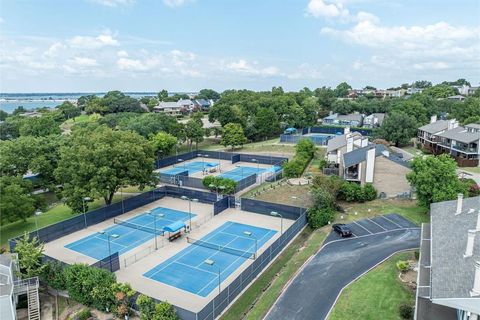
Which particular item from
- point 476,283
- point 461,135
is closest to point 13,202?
point 476,283

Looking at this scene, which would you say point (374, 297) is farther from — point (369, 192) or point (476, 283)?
point (369, 192)

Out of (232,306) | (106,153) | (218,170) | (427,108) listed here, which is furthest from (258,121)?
(232,306)

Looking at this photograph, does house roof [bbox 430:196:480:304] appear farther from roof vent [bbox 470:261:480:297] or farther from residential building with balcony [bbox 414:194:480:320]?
roof vent [bbox 470:261:480:297]

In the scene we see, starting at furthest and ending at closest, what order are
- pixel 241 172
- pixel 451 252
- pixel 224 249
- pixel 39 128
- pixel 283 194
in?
pixel 39 128, pixel 241 172, pixel 283 194, pixel 224 249, pixel 451 252

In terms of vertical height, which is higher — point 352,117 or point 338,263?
point 352,117

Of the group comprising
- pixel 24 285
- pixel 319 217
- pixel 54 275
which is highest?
pixel 319 217

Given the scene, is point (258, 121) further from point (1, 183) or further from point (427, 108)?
point (1, 183)

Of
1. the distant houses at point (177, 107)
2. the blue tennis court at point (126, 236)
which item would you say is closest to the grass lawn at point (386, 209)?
the blue tennis court at point (126, 236)

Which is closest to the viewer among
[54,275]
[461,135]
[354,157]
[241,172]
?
[54,275]
